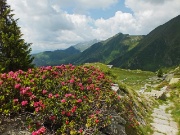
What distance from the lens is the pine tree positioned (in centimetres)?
2698

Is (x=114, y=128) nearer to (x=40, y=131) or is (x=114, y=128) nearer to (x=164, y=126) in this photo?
(x=40, y=131)

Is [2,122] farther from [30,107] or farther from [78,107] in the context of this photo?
[78,107]

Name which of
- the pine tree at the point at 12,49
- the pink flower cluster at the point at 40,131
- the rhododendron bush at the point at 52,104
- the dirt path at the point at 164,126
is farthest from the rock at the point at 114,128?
the pine tree at the point at 12,49

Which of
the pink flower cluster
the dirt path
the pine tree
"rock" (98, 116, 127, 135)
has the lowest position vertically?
the dirt path

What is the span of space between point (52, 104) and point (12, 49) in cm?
1925

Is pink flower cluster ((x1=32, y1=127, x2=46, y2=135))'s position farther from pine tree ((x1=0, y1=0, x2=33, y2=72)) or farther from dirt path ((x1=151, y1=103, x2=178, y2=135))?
pine tree ((x1=0, y1=0, x2=33, y2=72))

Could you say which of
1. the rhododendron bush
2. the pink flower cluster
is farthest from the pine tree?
the pink flower cluster

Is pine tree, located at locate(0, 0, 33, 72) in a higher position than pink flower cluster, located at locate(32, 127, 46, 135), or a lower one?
higher

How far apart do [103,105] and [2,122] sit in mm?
5572

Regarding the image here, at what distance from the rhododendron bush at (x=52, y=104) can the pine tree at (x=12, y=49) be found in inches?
575

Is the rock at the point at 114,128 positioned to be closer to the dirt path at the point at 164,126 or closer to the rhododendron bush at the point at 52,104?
the rhododendron bush at the point at 52,104

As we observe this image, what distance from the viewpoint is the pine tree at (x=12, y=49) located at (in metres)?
27.0

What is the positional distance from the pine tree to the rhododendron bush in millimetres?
14615

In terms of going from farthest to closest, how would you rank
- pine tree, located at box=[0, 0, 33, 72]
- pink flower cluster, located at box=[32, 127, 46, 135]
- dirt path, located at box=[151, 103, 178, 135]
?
pine tree, located at box=[0, 0, 33, 72] < dirt path, located at box=[151, 103, 178, 135] < pink flower cluster, located at box=[32, 127, 46, 135]
